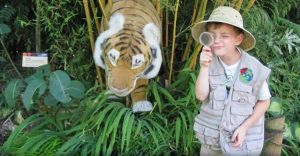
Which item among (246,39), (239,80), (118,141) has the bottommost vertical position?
(118,141)

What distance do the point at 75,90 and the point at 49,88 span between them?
0.17m

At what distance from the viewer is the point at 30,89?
329cm

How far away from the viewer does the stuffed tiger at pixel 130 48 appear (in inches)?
131

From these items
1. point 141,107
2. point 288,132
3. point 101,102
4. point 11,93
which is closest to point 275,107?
point 288,132

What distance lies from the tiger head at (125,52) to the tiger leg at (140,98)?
114 millimetres

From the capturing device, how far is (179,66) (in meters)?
3.88

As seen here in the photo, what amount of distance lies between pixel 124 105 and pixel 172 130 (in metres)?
0.41

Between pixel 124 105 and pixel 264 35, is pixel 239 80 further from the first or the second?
pixel 264 35

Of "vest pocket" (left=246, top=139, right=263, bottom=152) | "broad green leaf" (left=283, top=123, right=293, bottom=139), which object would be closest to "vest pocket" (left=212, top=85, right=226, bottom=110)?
"vest pocket" (left=246, top=139, right=263, bottom=152)

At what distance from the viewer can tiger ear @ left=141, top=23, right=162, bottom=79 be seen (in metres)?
3.39

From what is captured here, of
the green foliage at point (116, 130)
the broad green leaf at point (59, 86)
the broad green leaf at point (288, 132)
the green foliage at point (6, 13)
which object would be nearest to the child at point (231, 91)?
the green foliage at point (116, 130)

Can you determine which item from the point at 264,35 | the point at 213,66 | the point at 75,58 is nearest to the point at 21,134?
the point at 75,58

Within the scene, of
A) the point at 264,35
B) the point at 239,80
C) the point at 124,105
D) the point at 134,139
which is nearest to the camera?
the point at 239,80

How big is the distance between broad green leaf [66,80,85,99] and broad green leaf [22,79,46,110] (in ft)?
0.56
